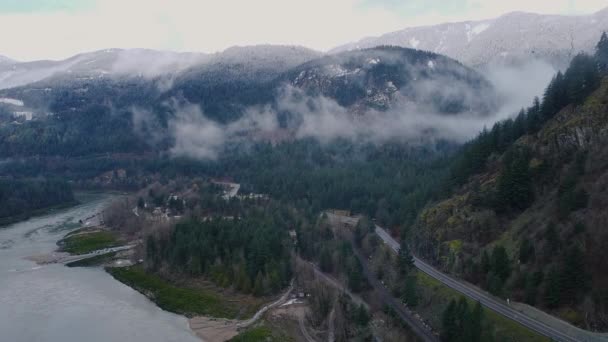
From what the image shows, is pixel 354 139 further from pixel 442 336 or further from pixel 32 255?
pixel 442 336

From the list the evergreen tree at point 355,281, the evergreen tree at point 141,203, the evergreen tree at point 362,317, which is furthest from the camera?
the evergreen tree at point 141,203

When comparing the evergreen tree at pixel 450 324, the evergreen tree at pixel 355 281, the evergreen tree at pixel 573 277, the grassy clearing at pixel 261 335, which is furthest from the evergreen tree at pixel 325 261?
the evergreen tree at pixel 573 277

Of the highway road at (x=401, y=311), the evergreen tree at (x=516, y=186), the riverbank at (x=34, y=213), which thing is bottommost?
the riverbank at (x=34, y=213)

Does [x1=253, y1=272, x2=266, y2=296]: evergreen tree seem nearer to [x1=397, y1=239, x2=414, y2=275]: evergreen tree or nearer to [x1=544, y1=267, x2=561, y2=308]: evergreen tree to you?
[x1=397, y1=239, x2=414, y2=275]: evergreen tree

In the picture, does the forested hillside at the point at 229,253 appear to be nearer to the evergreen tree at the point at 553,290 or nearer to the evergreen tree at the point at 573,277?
the evergreen tree at the point at 553,290

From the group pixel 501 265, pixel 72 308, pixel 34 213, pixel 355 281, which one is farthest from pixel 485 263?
pixel 34 213

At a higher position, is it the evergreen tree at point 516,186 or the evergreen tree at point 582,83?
the evergreen tree at point 582,83
